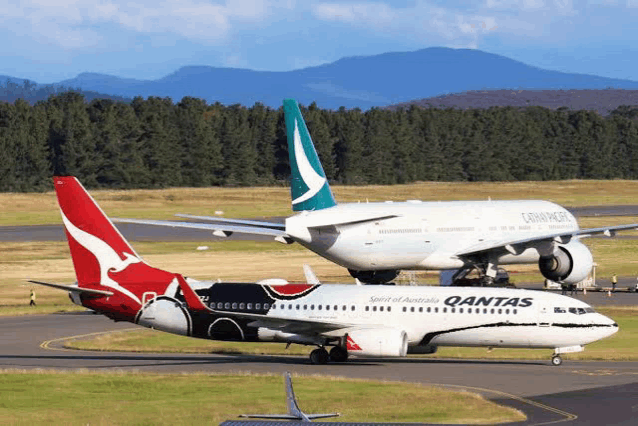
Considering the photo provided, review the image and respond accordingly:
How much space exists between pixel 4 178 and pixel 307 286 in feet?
470

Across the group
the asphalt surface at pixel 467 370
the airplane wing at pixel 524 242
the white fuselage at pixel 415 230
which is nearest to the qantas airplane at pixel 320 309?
the asphalt surface at pixel 467 370

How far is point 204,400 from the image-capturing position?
150ft

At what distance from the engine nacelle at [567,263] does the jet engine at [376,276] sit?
337 inches

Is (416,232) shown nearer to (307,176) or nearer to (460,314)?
(307,176)

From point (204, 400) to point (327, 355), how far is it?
460 inches

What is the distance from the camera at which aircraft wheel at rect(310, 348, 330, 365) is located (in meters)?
56.3

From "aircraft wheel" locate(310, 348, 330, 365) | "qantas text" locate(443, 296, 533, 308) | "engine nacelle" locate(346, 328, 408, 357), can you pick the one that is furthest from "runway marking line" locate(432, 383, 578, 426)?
"aircraft wheel" locate(310, 348, 330, 365)

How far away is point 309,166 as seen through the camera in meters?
74.2

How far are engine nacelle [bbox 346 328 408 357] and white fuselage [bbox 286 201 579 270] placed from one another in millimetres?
17312

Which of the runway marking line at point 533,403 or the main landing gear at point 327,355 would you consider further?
the main landing gear at point 327,355

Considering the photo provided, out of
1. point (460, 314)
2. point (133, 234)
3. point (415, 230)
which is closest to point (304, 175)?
point (415, 230)

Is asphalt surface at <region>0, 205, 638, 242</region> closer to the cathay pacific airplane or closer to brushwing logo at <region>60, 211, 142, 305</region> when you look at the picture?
the cathay pacific airplane

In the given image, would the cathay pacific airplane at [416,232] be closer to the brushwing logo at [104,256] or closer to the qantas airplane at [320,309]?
the brushwing logo at [104,256]

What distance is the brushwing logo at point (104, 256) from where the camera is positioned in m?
56.8
